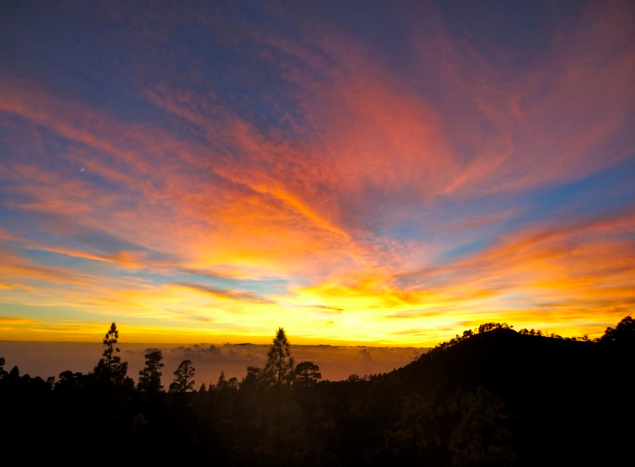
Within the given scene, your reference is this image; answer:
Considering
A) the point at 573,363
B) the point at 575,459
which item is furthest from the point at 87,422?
the point at 573,363

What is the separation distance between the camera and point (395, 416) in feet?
221

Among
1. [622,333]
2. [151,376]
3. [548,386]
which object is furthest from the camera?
[151,376]

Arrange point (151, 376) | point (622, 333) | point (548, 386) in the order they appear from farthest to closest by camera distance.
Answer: point (151, 376)
point (622, 333)
point (548, 386)

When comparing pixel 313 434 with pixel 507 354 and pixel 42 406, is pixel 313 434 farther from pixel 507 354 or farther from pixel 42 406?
pixel 42 406

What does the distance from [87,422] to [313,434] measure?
1629 inches

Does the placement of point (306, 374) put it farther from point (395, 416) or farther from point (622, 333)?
point (622, 333)

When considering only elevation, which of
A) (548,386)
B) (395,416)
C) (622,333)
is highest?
(622,333)

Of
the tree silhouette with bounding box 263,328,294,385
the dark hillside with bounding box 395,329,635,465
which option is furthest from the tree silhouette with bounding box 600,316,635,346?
the tree silhouette with bounding box 263,328,294,385

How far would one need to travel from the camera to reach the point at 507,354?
70.6 meters

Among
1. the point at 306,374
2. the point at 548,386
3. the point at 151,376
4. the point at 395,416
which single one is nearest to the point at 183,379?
the point at 151,376

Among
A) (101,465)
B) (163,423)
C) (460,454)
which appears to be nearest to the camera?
(460,454)

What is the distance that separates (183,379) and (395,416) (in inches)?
3423

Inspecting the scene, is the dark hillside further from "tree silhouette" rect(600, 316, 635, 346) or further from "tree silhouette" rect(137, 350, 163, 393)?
"tree silhouette" rect(137, 350, 163, 393)

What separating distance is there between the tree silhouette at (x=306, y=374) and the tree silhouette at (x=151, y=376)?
4135cm
